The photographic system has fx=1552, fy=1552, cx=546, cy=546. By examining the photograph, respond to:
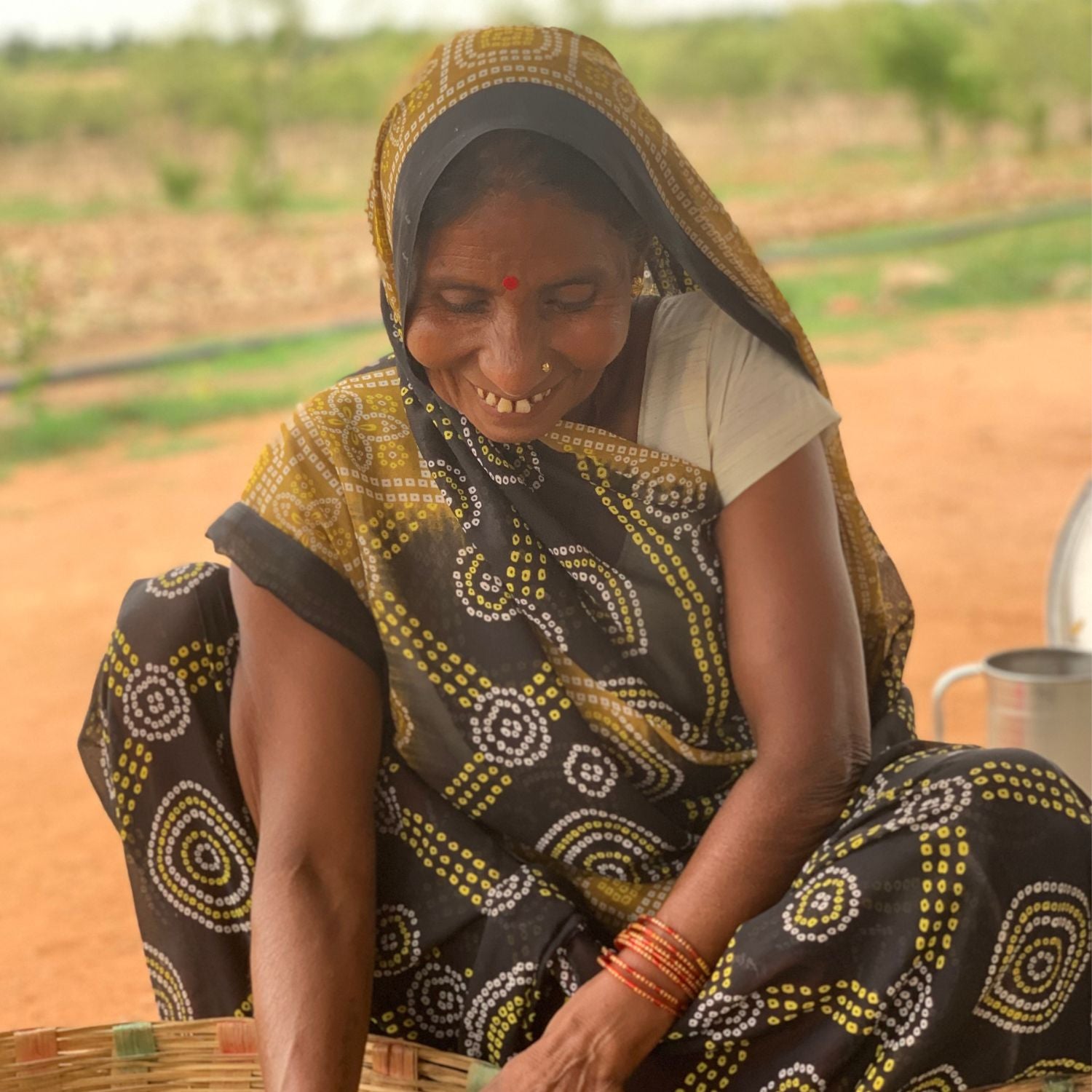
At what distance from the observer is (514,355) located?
146 cm

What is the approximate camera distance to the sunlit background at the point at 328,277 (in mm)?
4367

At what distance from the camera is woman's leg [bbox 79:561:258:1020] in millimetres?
1676

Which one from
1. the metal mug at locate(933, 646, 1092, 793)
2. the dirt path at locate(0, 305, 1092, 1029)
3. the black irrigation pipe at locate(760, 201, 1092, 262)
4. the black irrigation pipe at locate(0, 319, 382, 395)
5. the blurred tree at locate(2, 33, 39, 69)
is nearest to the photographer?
the metal mug at locate(933, 646, 1092, 793)

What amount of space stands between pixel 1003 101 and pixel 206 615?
16.6 metres

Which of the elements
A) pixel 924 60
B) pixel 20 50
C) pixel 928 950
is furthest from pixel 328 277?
pixel 928 950

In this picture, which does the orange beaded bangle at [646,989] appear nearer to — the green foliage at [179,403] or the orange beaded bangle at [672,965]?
the orange beaded bangle at [672,965]

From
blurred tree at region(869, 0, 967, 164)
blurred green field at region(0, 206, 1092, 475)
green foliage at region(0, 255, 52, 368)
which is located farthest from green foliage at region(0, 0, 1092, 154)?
blurred green field at region(0, 206, 1092, 475)

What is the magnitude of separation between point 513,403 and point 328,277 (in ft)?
34.8

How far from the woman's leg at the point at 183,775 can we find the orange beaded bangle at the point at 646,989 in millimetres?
449

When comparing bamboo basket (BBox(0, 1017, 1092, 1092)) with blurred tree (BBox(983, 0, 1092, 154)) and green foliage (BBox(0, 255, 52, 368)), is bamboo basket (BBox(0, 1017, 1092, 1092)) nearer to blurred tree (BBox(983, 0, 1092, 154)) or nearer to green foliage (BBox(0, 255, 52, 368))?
green foliage (BBox(0, 255, 52, 368))

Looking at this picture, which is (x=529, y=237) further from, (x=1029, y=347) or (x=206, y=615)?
(x=1029, y=347)

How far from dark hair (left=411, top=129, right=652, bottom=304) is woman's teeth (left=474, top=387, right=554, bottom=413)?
0.15m

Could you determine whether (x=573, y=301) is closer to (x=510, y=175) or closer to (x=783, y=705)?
(x=510, y=175)

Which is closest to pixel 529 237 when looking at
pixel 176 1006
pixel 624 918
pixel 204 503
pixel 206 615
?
pixel 206 615
